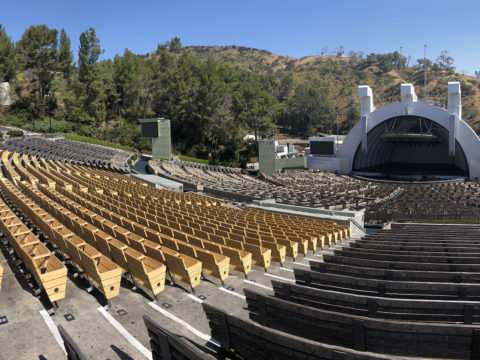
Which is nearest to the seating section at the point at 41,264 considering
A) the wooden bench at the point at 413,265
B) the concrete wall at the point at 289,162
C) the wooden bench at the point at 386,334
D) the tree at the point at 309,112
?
the wooden bench at the point at 386,334

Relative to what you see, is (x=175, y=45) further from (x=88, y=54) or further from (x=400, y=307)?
(x=400, y=307)

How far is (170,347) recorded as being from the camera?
3732mm

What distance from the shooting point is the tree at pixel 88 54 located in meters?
65.2

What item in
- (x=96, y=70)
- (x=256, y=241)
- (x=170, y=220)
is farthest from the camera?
(x=96, y=70)

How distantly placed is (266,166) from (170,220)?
41.9 m

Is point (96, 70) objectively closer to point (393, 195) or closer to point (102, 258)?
point (393, 195)

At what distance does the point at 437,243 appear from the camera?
983 centimetres

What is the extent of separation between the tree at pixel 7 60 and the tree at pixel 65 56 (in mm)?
7058

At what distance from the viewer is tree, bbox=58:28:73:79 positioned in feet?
216

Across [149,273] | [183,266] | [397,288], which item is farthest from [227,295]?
[397,288]

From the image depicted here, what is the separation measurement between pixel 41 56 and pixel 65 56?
223 inches

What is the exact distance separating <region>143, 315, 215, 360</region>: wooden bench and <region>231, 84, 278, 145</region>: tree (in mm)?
62700

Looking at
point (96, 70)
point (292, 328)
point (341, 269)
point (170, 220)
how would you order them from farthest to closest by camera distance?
point (96, 70) < point (170, 220) < point (341, 269) < point (292, 328)

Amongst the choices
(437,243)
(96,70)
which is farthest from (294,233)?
(96,70)
